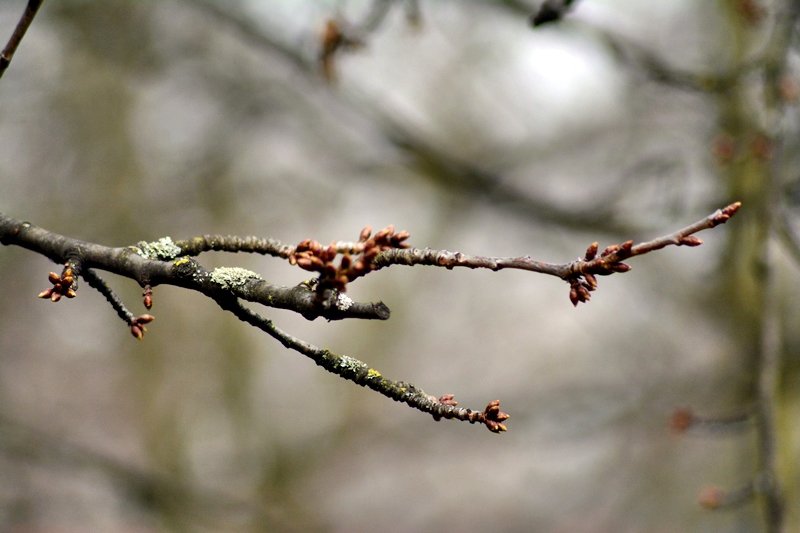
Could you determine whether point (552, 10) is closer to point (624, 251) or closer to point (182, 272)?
point (624, 251)

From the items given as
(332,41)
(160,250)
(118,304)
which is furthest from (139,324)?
(332,41)

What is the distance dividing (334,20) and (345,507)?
8.12 m

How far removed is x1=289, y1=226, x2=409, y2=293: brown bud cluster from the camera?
4.65ft

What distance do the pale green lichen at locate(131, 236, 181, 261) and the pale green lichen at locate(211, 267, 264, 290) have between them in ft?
0.73

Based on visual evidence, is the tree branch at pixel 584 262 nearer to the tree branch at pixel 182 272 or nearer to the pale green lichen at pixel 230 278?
the tree branch at pixel 182 272

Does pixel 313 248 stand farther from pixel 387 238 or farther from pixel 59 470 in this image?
pixel 59 470

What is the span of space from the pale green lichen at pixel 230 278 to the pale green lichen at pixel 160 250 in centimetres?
22

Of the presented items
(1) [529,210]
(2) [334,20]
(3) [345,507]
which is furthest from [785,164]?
(3) [345,507]

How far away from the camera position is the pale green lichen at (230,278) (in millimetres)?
1615

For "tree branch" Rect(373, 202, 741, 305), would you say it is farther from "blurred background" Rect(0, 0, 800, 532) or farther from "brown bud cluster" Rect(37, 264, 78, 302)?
"blurred background" Rect(0, 0, 800, 532)

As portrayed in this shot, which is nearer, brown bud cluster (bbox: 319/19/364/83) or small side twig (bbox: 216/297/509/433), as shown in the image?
small side twig (bbox: 216/297/509/433)

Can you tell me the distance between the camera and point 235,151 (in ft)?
29.8

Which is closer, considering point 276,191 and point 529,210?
point 529,210

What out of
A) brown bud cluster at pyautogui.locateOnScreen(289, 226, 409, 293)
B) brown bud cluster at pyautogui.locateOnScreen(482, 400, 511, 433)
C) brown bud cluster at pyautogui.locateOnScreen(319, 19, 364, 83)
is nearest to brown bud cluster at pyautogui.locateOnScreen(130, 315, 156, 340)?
brown bud cluster at pyautogui.locateOnScreen(289, 226, 409, 293)
